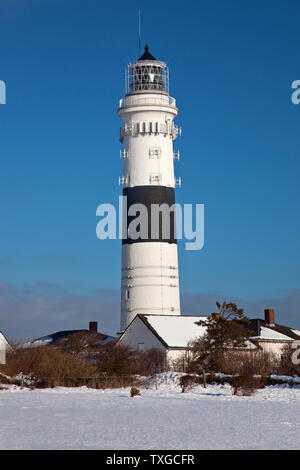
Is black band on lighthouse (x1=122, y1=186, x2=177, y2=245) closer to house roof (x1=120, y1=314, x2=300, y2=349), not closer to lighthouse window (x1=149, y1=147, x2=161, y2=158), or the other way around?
lighthouse window (x1=149, y1=147, x2=161, y2=158)

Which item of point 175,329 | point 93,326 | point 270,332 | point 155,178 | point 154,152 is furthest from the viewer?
point 93,326

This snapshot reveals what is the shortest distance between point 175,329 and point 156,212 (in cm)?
710

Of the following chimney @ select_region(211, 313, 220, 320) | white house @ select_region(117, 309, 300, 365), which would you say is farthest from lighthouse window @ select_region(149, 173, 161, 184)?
chimney @ select_region(211, 313, 220, 320)

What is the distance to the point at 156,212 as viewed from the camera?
50.6 meters

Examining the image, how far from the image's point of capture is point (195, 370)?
45.1 meters

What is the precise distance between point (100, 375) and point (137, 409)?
48.9 ft

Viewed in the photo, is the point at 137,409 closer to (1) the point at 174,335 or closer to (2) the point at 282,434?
(2) the point at 282,434

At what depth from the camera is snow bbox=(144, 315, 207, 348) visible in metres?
49.0

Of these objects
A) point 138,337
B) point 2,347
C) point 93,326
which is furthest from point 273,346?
point 2,347

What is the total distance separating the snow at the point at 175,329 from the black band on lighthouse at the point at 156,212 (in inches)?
185

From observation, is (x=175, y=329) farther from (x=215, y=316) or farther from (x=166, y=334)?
(x=215, y=316)

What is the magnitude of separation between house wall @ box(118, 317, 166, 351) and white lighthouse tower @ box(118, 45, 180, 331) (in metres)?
1.57

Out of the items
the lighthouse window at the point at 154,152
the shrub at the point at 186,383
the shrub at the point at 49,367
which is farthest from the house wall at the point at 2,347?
the lighthouse window at the point at 154,152
